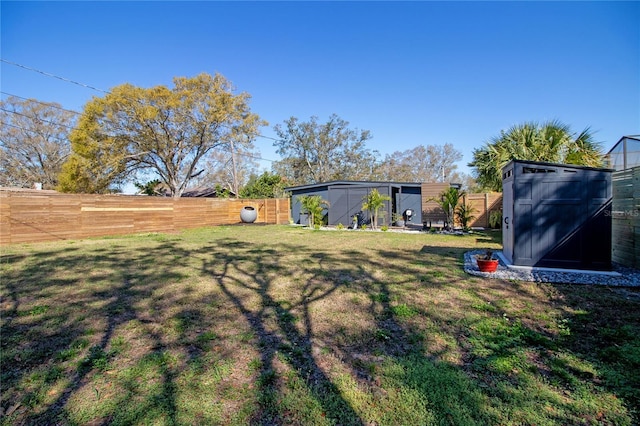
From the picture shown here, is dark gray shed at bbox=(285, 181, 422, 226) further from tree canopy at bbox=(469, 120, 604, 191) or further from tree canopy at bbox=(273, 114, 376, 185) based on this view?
tree canopy at bbox=(273, 114, 376, 185)

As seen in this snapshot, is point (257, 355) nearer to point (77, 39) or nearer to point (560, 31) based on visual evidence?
point (560, 31)

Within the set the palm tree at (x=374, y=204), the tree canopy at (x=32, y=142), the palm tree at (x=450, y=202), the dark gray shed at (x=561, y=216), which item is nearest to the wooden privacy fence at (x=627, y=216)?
the dark gray shed at (x=561, y=216)

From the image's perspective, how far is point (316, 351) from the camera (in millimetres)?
2607

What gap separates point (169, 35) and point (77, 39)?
3344 mm

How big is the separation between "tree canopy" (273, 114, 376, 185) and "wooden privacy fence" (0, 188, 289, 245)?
18.2 meters

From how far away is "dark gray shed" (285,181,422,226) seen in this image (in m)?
15.8

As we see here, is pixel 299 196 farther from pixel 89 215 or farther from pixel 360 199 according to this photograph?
pixel 89 215

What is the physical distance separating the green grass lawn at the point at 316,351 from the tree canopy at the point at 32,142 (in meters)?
28.0

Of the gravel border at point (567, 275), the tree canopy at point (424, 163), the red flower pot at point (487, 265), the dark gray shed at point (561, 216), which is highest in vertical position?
the tree canopy at point (424, 163)

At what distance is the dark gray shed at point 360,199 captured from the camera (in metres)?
15.8

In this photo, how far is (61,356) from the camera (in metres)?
2.52

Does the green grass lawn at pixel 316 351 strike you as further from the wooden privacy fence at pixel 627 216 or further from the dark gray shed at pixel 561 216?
the wooden privacy fence at pixel 627 216

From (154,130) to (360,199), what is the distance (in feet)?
57.0

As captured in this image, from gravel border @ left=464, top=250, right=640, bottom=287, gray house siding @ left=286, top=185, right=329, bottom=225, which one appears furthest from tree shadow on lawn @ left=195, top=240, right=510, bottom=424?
gray house siding @ left=286, top=185, right=329, bottom=225
